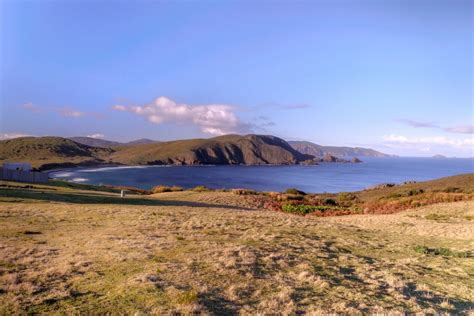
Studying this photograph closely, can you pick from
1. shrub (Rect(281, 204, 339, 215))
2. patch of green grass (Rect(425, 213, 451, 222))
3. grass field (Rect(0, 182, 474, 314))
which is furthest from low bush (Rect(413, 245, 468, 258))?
shrub (Rect(281, 204, 339, 215))

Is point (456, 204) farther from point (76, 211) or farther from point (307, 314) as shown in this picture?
point (76, 211)

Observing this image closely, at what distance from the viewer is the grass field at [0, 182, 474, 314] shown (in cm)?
770

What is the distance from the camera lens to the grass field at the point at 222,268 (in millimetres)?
7699

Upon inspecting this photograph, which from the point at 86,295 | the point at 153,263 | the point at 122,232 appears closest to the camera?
the point at 86,295

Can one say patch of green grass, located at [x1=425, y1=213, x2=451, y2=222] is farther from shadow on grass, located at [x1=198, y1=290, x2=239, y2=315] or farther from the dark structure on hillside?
the dark structure on hillside

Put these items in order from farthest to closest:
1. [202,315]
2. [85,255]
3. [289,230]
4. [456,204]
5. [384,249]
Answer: [456,204] < [289,230] < [384,249] < [85,255] < [202,315]

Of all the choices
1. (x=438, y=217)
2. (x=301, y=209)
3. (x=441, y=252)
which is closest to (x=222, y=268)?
(x=441, y=252)

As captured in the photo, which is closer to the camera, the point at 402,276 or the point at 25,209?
the point at 402,276

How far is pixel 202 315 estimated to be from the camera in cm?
688

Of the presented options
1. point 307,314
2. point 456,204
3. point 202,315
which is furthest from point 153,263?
point 456,204

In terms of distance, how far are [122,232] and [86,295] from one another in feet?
30.1

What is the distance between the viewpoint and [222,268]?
10.4 m

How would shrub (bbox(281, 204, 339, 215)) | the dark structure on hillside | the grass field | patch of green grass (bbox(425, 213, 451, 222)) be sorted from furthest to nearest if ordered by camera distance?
the dark structure on hillside < shrub (bbox(281, 204, 339, 215)) < patch of green grass (bbox(425, 213, 451, 222)) < the grass field

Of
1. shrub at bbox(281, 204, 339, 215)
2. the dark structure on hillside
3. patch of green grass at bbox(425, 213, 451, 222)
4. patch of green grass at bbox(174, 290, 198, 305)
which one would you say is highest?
the dark structure on hillside
